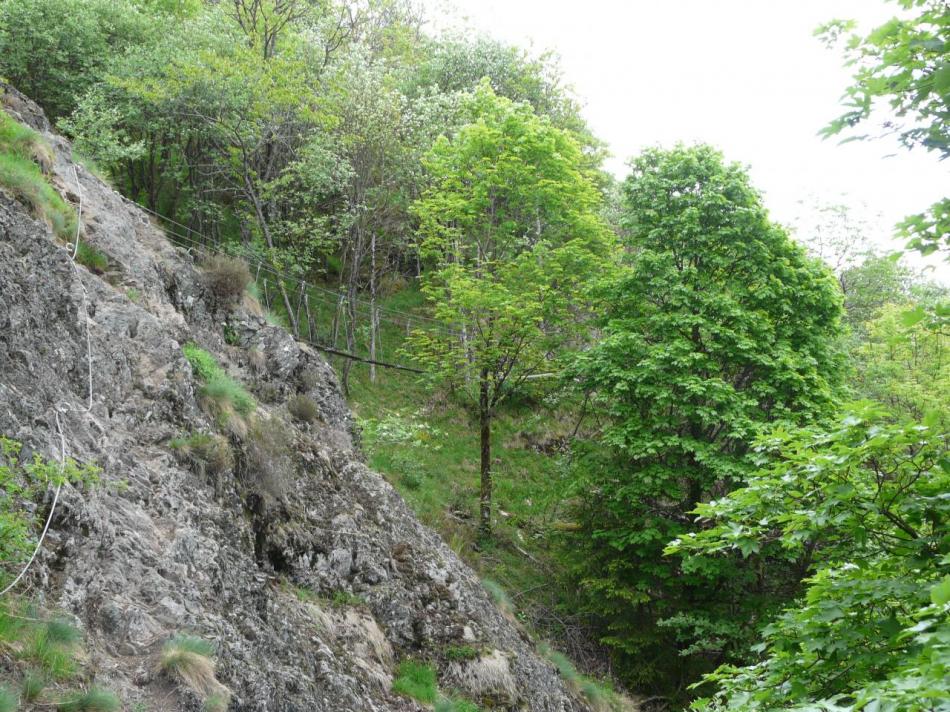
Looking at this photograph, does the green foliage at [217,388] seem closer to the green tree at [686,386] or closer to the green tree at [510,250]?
the green tree at [686,386]

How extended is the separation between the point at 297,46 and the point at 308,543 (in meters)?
19.8

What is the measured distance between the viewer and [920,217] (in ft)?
18.9

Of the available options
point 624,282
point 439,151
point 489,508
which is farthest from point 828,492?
point 439,151

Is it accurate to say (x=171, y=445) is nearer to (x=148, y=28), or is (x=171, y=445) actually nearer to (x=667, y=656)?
(x=667, y=656)

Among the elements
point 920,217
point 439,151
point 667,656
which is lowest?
point 667,656

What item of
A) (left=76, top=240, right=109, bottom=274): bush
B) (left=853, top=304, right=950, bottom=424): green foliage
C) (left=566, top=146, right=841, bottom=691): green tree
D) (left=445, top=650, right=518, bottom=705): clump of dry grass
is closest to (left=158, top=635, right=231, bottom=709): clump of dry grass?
(left=445, top=650, right=518, bottom=705): clump of dry grass

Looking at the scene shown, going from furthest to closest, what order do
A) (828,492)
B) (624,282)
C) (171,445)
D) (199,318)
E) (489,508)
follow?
1. (489,508)
2. (624,282)
3. (199,318)
4. (171,445)
5. (828,492)

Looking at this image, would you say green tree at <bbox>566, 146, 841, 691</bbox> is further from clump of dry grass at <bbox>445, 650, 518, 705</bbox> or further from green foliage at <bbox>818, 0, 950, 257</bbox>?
green foliage at <bbox>818, 0, 950, 257</bbox>

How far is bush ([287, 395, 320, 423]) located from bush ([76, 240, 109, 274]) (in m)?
3.56

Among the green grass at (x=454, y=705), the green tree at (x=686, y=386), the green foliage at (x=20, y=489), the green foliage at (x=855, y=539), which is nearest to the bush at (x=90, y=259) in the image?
the green foliage at (x=20, y=489)

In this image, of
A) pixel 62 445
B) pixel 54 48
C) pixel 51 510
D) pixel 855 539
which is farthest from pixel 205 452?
pixel 54 48

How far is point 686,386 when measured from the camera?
51.2ft

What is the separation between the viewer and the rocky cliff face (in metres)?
6.49

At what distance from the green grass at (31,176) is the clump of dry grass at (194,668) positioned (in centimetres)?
572
